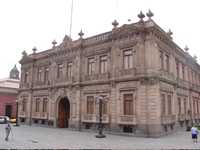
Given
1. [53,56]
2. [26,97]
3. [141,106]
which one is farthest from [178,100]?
[26,97]

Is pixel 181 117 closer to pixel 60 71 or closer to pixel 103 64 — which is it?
pixel 103 64

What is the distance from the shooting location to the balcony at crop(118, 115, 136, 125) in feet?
66.2

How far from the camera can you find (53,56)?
98.1 ft

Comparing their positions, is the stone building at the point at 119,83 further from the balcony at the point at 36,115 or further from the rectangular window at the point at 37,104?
the balcony at the point at 36,115

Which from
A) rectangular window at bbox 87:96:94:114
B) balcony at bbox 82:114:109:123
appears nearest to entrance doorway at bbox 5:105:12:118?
balcony at bbox 82:114:109:123

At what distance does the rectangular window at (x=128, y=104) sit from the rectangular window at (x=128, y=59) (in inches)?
117

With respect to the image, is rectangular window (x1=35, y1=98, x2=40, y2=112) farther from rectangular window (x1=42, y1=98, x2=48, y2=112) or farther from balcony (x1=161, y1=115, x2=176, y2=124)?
balcony (x1=161, y1=115, x2=176, y2=124)

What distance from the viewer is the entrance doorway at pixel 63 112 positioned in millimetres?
27828

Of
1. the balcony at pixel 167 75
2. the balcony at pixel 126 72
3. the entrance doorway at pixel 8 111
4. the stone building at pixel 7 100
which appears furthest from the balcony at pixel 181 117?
the entrance doorway at pixel 8 111

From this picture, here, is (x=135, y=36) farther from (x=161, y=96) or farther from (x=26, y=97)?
(x=26, y=97)

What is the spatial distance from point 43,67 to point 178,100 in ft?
62.6

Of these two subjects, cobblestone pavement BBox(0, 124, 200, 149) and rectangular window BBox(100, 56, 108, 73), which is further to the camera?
rectangular window BBox(100, 56, 108, 73)

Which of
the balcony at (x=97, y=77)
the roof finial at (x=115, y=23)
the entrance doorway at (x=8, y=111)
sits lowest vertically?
the entrance doorway at (x=8, y=111)

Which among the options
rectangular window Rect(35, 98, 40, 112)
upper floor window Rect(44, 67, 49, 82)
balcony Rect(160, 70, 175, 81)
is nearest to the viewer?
balcony Rect(160, 70, 175, 81)
